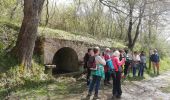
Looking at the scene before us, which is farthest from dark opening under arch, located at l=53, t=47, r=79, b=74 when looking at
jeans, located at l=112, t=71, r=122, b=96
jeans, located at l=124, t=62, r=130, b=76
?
jeans, located at l=112, t=71, r=122, b=96

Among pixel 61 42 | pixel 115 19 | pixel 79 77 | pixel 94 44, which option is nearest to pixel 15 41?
pixel 61 42

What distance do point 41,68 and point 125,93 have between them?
392cm

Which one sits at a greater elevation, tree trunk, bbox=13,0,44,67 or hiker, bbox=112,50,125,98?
tree trunk, bbox=13,0,44,67

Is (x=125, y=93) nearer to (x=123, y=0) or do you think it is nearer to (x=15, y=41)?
(x=123, y=0)

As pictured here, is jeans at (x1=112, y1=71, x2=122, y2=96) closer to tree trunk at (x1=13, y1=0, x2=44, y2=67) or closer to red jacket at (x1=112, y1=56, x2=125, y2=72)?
red jacket at (x1=112, y1=56, x2=125, y2=72)

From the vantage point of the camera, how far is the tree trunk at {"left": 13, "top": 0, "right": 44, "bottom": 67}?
37.4ft

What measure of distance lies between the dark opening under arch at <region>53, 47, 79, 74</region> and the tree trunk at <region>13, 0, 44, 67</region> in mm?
4522

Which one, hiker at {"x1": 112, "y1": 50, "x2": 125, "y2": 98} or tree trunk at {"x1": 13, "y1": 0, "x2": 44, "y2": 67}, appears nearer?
hiker at {"x1": 112, "y1": 50, "x2": 125, "y2": 98}

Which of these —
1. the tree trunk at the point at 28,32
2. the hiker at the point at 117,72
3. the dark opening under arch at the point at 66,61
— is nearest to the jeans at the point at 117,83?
the hiker at the point at 117,72

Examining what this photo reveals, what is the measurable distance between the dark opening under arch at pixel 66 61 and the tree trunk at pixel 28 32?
452 centimetres

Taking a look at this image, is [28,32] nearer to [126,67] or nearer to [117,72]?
[117,72]

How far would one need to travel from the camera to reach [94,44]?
54.3 ft

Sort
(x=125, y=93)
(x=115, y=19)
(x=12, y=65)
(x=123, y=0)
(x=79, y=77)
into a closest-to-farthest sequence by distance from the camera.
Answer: (x=12, y=65)
(x=125, y=93)
(x=123, y=0)
(x=79, y=77)
(x=115, y=19)

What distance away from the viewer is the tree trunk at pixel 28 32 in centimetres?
1140
